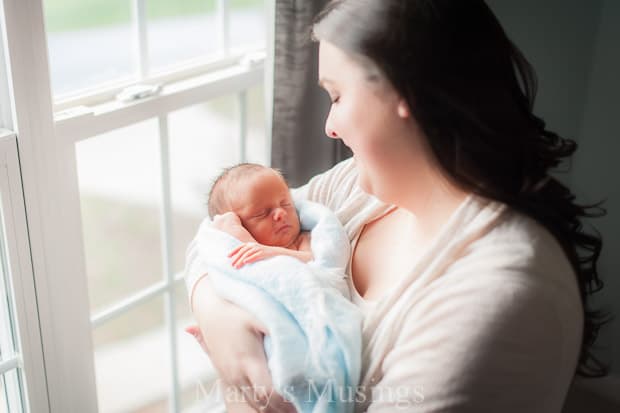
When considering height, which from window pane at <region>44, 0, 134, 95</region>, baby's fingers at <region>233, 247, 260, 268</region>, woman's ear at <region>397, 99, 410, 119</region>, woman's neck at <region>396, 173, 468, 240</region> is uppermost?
woman's ear at <region>397, 99, 410, 119</region>

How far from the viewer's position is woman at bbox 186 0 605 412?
1.00 m

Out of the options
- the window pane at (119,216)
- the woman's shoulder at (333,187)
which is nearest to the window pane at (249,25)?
the woman's shoulder at (333,187)

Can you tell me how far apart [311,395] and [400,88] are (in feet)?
1.53

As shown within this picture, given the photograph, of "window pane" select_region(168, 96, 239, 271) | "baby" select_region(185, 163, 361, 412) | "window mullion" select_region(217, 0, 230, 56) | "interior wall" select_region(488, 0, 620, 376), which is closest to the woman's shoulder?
"baby" select_region(185, 163, 361, 412)

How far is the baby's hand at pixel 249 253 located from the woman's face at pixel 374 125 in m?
0.20

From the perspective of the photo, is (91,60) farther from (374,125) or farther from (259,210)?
(374,125)

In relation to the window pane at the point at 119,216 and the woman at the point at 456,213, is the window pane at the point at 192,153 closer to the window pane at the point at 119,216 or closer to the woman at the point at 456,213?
the window pane at the point at 119,216

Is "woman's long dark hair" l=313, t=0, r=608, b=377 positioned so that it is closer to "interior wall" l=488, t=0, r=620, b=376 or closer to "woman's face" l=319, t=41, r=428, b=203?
"woman's face" l=319, t=41, r=428, b=203

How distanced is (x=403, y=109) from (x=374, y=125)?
6 centimetres

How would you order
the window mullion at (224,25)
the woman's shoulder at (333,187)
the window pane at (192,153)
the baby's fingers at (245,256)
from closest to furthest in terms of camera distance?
1. the baby's fingers at (245,256)
2. the woman's shoulder at (333,187)
3. the window mullion at (224,25)
4. the window pane at (192,153)

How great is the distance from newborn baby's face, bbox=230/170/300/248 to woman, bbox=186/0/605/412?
23 centimetres

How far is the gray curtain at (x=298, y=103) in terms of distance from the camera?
1.73 metres

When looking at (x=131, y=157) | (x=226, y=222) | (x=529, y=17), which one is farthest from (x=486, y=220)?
(x=131, y=157)

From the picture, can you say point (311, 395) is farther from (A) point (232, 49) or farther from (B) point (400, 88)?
(A) point (232, 49)
